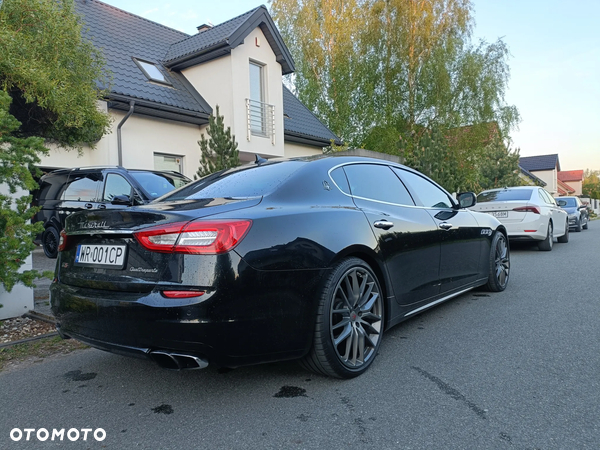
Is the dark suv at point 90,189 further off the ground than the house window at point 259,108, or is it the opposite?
the house window at point 259,108

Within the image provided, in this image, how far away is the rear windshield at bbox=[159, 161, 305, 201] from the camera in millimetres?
3061

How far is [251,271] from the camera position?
2469mm

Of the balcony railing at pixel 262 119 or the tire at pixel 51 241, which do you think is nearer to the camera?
the tire at pixel 51 241

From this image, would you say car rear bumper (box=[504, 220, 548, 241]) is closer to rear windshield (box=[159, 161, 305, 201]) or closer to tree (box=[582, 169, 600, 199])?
rear windshield (box=[159, 161, 305, 201])

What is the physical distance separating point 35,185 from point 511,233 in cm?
862

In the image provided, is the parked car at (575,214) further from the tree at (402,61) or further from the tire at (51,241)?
the tire at (51,241)

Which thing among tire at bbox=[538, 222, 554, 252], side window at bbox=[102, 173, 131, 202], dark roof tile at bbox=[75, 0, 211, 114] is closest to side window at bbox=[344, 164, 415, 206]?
side window at bbox=[102, 173, 131, 202]

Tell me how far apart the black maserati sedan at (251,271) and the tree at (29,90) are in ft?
4.37

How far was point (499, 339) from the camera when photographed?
12.2 ft

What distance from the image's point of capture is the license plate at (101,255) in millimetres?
2602

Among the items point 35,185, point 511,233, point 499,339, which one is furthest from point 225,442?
point 511,233

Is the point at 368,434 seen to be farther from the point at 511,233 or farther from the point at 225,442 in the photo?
the point at 511,233

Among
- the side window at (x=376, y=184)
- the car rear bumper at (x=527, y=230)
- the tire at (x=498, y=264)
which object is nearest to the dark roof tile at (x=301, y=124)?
the car rear bumper at (x=527, y=230)

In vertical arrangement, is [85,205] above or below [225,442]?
above
